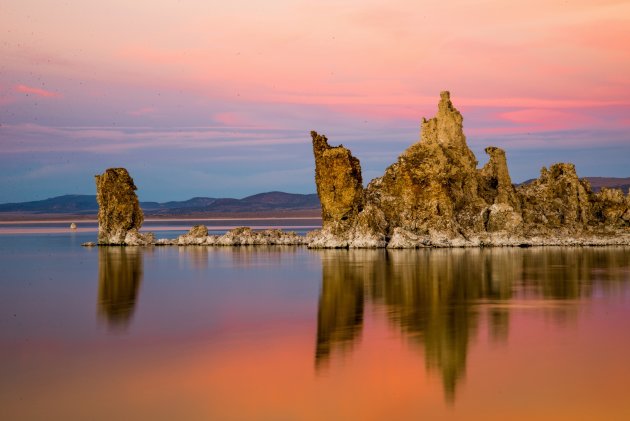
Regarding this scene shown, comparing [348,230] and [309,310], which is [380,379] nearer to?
[309,310]

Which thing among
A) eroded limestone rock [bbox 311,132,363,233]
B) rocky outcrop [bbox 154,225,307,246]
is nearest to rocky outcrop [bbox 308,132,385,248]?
eroded limestone rock [bbox 311,132,363,233]

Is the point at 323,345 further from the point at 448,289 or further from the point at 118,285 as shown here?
the point at 118,285

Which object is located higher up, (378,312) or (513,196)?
(513,196)

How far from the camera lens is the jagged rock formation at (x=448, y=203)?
58.9 m

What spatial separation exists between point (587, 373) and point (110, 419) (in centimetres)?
941

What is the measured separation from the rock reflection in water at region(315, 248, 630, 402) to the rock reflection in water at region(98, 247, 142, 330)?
642cm

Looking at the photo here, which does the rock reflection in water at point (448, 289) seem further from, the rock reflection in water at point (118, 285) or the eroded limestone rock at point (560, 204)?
the eroded limestone rock at point (560, 204)

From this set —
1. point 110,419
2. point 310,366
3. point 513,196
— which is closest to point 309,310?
point 310,366

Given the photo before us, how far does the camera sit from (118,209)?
2763 inches

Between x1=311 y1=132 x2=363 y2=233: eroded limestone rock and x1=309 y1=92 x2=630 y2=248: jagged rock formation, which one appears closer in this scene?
x1=309 y1=92 x2=630 y2=248: jagged rock formation

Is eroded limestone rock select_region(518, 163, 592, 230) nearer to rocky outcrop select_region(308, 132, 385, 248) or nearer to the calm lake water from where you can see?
rocky outcrop select_region(308, 132, 385, 248)

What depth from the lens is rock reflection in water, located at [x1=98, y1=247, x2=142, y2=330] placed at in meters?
26.2

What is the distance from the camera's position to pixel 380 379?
640 inches

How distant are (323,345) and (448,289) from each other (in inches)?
496
